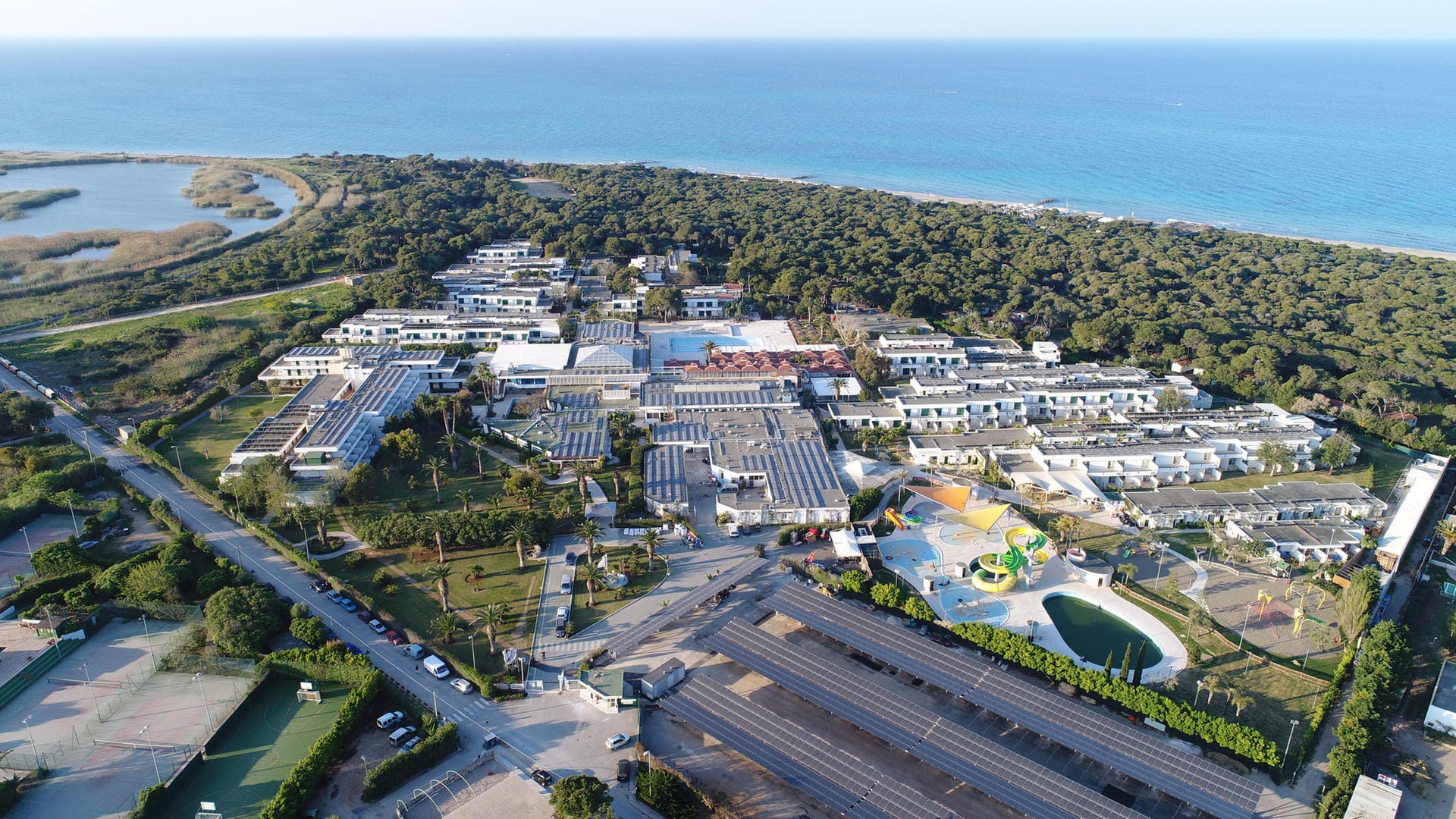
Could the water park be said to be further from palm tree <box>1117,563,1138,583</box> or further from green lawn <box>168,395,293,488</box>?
green lawn <box>168,395,293,488</box>

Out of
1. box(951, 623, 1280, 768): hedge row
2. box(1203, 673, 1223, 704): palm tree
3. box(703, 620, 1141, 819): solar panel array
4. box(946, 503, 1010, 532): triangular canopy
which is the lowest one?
box(703, 620, 1141, 819): solar panel array

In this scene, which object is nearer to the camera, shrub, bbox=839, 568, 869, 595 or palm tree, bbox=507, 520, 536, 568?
shrub, bbox=839, 568, 869, 595

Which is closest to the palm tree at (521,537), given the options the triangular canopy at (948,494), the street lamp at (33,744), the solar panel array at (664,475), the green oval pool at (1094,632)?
the solar panel array at (664,475)

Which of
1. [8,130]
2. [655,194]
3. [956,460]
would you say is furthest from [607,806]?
[8,130]

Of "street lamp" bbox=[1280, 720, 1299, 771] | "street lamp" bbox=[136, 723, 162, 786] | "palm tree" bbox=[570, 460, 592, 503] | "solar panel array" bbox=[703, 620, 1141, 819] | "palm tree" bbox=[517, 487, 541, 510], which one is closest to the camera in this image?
"solar panel array" bbox=[703, 620, 1141, 819]

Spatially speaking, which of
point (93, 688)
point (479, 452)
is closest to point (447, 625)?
point (93, 688)

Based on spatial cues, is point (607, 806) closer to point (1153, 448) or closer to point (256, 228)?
point (1153, 448)

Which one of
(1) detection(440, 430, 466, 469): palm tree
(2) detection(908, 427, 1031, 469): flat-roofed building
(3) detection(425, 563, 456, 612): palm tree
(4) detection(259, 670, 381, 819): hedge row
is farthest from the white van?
(2) detection(908, 427, 1031, 469): flat-roofed building
